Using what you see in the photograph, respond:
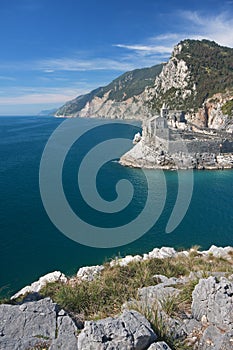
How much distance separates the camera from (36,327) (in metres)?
4.62

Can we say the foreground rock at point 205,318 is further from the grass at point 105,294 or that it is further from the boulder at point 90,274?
the boulder at point 90,274

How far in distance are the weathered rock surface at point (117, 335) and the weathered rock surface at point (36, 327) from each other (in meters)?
0.37

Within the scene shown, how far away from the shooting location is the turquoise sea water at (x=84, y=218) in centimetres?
1855

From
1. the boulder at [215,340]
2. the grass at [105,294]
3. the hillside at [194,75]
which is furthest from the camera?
the hillside at [194,75]

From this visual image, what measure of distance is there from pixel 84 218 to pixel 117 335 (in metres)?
21.5

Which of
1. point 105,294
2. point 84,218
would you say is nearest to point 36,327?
point 105,294

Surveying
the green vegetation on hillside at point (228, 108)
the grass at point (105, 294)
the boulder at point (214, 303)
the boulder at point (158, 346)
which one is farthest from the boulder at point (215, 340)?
the green vegetation on hillside at point (228, 108)

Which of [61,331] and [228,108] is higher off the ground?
[228,108]

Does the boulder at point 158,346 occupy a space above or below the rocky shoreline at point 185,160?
above

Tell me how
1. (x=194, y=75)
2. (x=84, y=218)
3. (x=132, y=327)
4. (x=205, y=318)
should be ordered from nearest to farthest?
(x=132, y=327) < (x=205, y=318) < (x=84, y=218) < (x=194, y=75)

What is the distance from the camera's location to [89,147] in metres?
65.6

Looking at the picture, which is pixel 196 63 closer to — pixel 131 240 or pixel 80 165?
pixel 80 165

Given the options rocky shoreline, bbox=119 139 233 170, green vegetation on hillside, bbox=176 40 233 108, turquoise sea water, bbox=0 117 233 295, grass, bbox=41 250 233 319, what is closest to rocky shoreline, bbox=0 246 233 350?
grass, bbox=41 250 233 319

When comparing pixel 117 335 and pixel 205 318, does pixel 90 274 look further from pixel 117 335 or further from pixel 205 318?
pixel 117 335
